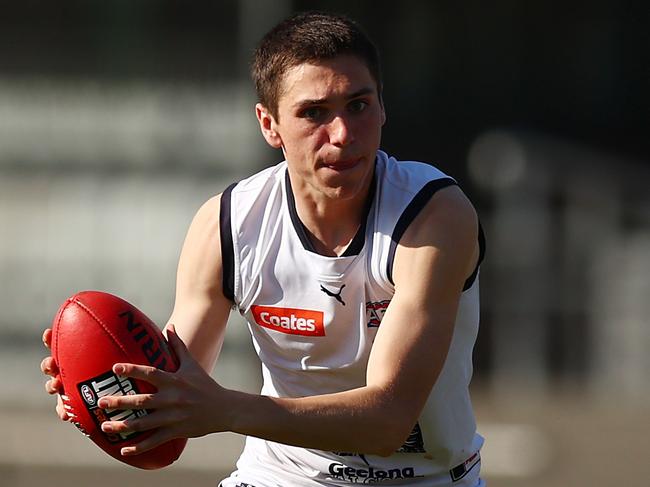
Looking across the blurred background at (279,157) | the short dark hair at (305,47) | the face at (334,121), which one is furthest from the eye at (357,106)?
the blurred background at (279,157)

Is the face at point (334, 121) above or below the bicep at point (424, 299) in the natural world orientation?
above

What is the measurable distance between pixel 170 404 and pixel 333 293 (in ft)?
2.79

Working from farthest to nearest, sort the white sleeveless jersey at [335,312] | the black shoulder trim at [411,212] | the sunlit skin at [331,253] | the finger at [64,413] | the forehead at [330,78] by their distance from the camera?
the white sleeveless jersey at [335,312] → the black shoulder trim at [411,212] → the forehead at [330,78] → the finger at [64,413] → the sunlit skin at [331,253]

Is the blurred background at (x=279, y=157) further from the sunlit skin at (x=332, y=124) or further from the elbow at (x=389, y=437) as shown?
the elbow at (x=389, y=437)

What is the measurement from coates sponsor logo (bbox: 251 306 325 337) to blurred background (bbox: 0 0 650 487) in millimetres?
7120

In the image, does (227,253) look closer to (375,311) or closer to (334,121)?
(375,311)

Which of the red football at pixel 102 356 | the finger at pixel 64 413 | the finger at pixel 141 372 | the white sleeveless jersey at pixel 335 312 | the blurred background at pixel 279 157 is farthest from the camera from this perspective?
the blurred background at pixel 279 157

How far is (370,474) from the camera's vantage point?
440 centimetres

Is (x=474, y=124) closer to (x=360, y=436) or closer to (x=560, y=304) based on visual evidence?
(x=560, y=304)

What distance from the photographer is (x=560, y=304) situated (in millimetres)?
11227

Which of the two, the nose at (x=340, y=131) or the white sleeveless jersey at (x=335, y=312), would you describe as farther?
the white sleeveless jersey at (x=335, y=312)


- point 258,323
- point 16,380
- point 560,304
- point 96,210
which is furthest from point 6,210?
point 258,323

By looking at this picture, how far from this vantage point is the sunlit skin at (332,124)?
4.02m

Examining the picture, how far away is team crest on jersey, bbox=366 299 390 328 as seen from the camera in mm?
4234
